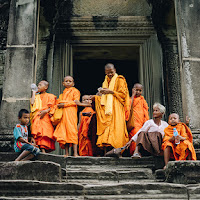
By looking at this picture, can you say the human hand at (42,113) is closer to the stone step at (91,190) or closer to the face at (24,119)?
the face at (24,119)

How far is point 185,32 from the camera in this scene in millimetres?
7520

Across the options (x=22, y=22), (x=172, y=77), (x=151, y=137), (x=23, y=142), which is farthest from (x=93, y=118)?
(x=172, y=77)

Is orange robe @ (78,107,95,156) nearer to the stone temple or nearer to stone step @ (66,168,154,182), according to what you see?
→ the stone temple

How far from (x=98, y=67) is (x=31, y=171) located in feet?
25.1

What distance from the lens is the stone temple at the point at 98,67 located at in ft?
15.5

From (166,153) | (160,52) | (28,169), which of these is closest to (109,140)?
(166,153)

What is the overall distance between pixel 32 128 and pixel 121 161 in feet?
5.53

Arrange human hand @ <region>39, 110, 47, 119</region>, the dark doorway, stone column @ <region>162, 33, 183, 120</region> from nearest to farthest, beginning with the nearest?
human hand @ <region>39, 110, 47, 119</region> < stone column @ <region>162, 33, 183, 120</region> < the dark doorway

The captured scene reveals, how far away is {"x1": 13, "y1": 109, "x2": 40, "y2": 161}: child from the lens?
6.00m

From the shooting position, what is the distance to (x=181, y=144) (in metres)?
5.93

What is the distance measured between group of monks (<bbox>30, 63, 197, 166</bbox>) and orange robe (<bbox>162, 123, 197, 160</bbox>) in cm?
101

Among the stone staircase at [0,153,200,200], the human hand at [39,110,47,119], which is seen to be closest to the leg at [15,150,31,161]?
the stone staircase at [0,153,200,200]

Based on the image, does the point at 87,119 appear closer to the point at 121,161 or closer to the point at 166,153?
the point at 121,161

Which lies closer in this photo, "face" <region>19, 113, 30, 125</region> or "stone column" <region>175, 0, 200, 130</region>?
"face" <region>19, 113, 30, 125</region>
